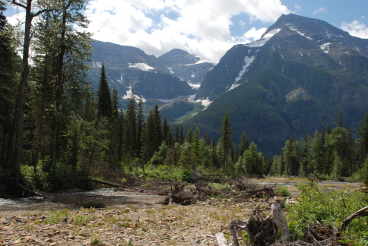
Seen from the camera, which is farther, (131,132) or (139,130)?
(139,130)

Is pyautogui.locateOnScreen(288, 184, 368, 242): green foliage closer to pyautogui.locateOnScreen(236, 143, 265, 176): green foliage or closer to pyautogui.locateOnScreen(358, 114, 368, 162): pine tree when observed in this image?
pyautogui.locateOnScreen(358, 114, 368, 162): pine tree

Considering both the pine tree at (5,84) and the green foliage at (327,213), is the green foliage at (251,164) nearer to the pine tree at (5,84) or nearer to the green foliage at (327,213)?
the pine tree at (5,84)

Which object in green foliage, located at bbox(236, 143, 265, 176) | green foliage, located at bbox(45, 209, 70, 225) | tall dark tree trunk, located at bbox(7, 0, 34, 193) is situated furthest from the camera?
green foliage, located at bbox(236, 143, 265, 176)

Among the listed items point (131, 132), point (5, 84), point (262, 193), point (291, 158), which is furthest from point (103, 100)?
point (291, 158)

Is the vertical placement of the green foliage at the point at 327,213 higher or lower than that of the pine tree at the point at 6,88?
lower

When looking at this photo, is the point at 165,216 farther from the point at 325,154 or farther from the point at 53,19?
the point at 325,154

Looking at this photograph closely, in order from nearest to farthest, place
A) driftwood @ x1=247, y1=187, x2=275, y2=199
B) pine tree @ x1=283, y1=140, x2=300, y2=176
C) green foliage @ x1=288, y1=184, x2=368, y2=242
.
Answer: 1. green foliage @ x1=288, y1=184, x2=368, y2=242
2. driftwood @ x1=247, y1=187, x2=275, y2=199
3. pine tree @ x1=283, y1=140, x2=300, y2=176

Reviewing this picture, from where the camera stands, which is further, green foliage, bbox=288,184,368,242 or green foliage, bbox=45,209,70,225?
green foliage, bbox=45,209,70,225

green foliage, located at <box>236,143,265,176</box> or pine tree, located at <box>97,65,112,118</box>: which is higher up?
pine tree, located at <box>97,65,112,118</box>

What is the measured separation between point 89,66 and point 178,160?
5298cm

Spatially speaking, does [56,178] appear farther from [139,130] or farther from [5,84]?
[139,130]

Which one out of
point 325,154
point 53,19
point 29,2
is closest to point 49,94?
point 53,19

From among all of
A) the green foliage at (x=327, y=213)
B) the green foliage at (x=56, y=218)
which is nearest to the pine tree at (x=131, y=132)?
the green foliage at (x=56, y=218)

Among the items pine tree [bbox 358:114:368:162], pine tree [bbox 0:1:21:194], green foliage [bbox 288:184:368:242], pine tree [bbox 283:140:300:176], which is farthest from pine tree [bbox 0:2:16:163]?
pine tree [bbox 283:140:300:176]
